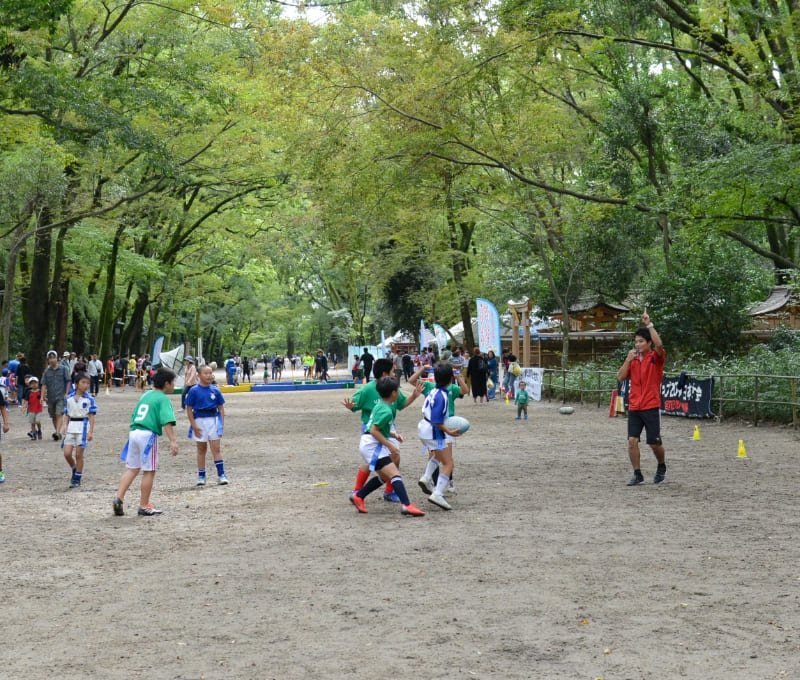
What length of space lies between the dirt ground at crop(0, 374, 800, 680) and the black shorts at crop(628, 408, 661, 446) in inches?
22.9

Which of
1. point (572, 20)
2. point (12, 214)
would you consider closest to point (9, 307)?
point (12, 214)

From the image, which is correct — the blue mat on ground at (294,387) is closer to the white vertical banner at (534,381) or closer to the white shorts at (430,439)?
the white vertical banner at (534,381)

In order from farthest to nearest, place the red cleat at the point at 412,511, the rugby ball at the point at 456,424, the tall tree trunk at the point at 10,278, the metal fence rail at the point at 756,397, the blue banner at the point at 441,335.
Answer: the blue banner at the point at 441,335
the tall tree trunk at the point at 10,278
the metal fence rail at the point at 756,397
the rugby ball at the point at 456,424
the red cleat at the point at 412,511

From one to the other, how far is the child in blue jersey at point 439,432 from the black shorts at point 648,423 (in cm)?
239

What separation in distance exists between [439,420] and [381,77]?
11604 mm

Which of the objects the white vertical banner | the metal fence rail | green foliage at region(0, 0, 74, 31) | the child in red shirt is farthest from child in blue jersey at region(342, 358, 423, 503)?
the white vertical banner

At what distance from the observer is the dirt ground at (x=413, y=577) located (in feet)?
15.9

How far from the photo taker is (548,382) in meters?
28.8

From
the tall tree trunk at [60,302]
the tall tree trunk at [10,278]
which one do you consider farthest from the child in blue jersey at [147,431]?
the tall tree trunk at [60,302]

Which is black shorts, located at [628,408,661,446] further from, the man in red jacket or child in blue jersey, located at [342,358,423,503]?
child in blue jersey, located at [342,358,423,503]

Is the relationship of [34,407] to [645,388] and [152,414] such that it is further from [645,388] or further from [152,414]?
[645,388]

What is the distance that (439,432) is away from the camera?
9.62 metres

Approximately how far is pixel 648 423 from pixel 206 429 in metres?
5.26

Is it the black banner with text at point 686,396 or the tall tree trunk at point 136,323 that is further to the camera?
the tall tree trunk at point 136,323
